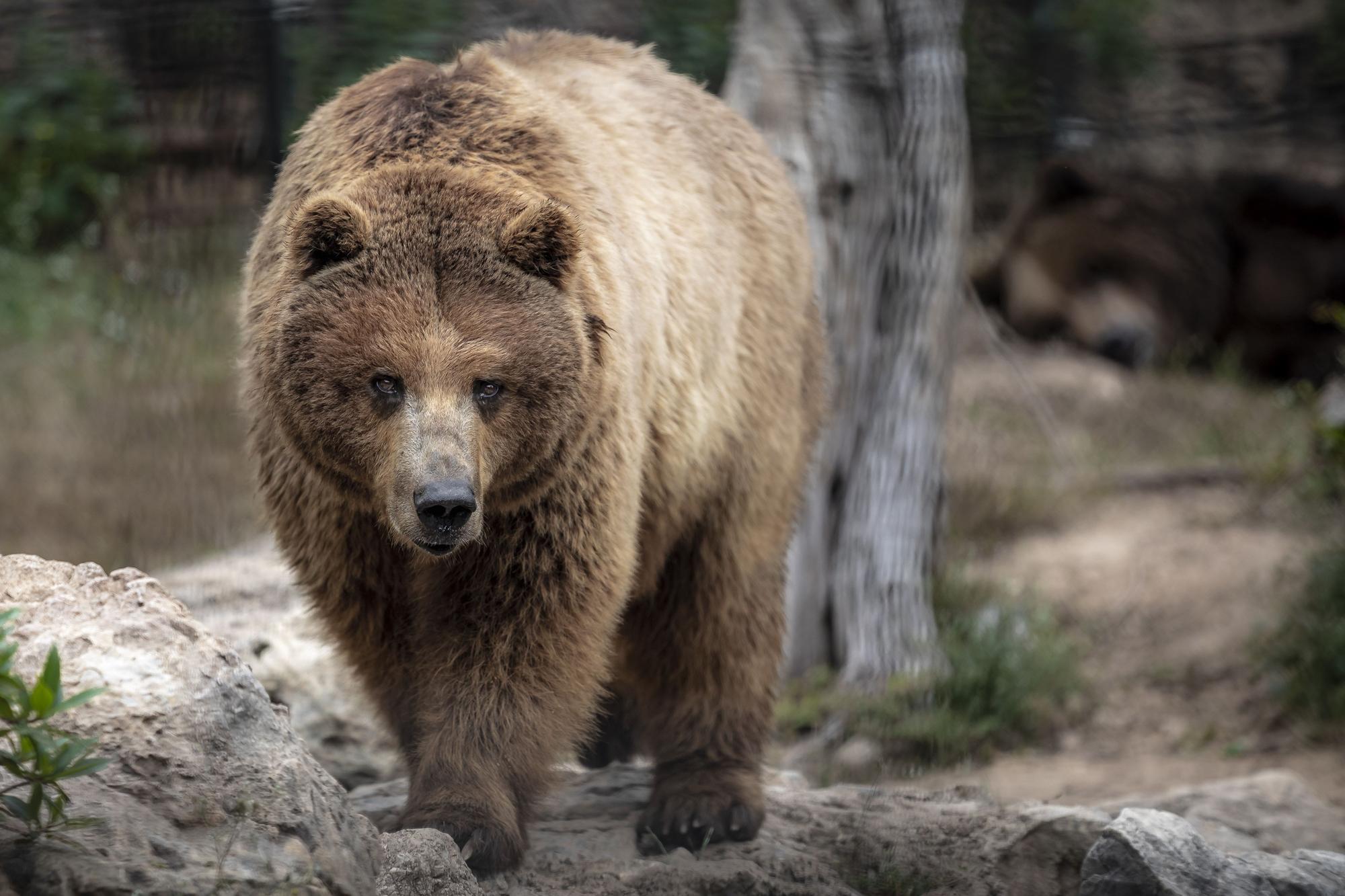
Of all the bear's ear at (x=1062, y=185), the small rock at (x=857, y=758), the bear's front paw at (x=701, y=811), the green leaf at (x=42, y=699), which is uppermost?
the green leaf at (x=42, y=699)

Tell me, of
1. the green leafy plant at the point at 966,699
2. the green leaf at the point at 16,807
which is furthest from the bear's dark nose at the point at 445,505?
the green leafy plant at the point at 966,699

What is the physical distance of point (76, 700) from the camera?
7.82 feet

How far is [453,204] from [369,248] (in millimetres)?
227

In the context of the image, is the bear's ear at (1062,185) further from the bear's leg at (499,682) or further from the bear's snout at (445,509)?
the bear's snout at (445,509)

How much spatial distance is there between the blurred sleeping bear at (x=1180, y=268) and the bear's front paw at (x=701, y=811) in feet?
29.3

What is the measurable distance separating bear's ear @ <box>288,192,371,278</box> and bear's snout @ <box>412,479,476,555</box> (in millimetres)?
621

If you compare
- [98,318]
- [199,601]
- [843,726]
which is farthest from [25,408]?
[843,726]

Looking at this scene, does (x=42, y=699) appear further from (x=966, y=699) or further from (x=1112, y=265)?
(x=1112, y=265)

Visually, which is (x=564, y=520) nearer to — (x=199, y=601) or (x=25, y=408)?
(x=199, y=601)

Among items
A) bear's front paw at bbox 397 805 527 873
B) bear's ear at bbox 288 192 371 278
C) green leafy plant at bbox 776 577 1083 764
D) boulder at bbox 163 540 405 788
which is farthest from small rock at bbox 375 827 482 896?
green leafy plant at bbox 776 577 1083 764

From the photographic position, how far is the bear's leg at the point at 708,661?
4188 millimetres

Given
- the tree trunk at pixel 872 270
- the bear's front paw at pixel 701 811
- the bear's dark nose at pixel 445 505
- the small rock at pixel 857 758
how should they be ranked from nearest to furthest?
1. the bear's dark nose at pixel 445 505
2. the bear's front paw at pixel 701 811
3. the small rock at pixel 857 758
4. the tree trunk at pixel 872 270

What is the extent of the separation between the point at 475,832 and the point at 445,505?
859 mm

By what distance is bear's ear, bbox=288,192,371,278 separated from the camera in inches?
125
